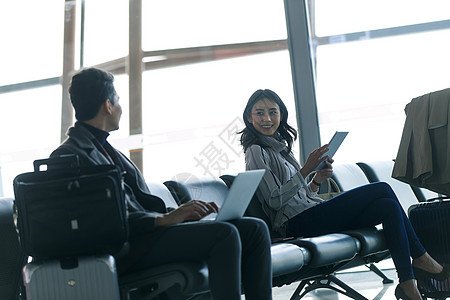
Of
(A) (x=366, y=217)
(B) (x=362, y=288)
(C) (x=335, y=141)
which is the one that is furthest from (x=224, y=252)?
(B) (x=362, y=288)

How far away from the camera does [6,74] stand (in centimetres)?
481

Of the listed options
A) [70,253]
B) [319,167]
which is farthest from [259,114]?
[70,253]

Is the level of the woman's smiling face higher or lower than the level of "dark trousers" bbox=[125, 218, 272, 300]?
higher

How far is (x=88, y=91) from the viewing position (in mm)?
2227

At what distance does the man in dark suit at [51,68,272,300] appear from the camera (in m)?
2.07

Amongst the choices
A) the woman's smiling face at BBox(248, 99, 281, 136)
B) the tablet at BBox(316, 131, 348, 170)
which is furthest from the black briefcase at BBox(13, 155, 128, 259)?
the woman's smiling face at BBox(248, 99, 281, 136)

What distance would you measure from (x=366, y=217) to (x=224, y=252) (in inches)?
55.3

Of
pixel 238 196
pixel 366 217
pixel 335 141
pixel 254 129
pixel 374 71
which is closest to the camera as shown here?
pixel 238 196

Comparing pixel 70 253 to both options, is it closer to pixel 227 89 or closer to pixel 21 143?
pixel 21 143

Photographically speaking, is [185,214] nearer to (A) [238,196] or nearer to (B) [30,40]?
(A) [238,196]

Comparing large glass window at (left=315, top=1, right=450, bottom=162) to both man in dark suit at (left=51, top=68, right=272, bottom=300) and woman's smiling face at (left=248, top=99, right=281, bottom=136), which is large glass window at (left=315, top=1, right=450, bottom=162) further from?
man in dark suit at (left=51, top=68, right=272, bottom=300)

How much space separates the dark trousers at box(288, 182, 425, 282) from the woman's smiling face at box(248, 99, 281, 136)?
50 cm

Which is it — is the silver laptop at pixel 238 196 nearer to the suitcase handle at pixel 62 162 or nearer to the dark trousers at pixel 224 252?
the dark trousers at pixel 224 252

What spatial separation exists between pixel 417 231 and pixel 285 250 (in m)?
0.96
